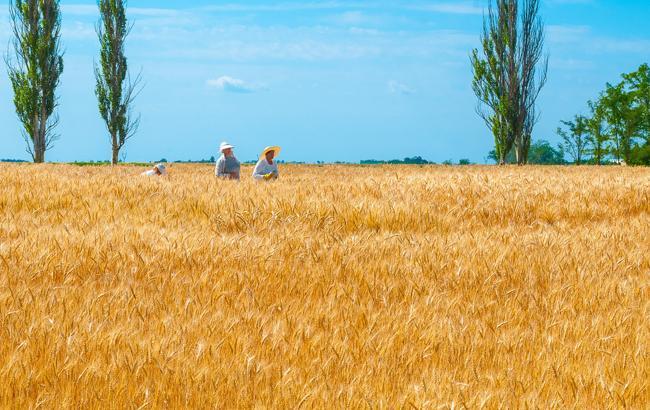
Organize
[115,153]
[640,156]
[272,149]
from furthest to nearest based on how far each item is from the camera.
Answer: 1. [640,156]
2. [115,153]
3. [272,149]

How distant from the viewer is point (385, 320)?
148 inches

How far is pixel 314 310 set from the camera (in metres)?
3.85

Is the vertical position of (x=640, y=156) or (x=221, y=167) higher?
(x=640, y=156)

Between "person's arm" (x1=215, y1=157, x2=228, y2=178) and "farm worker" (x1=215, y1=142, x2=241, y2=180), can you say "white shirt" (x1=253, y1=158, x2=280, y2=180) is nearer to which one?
"farm worker" (x1=215, y1=142, x2=241, y2=180)

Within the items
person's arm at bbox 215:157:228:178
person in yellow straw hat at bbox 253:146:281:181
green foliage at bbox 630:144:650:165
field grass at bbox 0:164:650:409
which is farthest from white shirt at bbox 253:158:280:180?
green foliage at bbox 630:144:650:165

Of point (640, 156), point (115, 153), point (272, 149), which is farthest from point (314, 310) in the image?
point (640, 156)

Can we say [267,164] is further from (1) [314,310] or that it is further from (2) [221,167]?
(1) [314,310]

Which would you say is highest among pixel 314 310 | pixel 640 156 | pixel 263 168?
pixel 640 156

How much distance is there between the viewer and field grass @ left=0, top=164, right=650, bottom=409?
276 centimetres

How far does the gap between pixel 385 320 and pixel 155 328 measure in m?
1.18

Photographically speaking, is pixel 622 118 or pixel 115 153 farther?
pixel 622 118

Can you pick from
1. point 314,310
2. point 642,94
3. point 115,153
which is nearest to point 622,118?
point 642,94

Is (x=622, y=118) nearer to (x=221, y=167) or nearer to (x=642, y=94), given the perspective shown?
(x=642, y=94)

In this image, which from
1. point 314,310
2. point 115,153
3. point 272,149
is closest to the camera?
point 314,310
